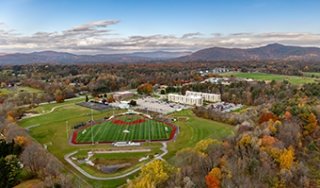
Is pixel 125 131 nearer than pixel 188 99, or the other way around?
pixel 125 131

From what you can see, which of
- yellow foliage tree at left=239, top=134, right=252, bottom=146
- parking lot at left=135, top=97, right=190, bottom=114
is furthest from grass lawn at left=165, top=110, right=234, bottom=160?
yellow foliage tree at left=239, top=134, right=252, bottom=146

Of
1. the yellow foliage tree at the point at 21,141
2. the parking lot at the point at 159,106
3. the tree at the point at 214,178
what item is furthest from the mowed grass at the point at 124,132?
the tree at the point at 214,178

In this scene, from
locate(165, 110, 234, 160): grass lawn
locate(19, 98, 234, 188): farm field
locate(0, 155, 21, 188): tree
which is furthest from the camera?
locate(165, 110, 234, 160): grass lawn

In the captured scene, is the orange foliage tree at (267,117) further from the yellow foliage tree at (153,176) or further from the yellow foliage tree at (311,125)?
the yellow foliage tree at (153,176)

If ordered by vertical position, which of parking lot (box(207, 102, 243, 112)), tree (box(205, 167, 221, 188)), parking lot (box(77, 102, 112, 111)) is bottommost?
parking lot (box(207, 102, 243, 112))

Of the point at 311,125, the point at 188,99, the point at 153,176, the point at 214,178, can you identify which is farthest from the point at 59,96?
the point at 214,178

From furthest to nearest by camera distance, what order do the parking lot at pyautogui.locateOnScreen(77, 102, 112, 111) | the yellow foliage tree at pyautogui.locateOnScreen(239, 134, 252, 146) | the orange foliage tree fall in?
1. the parking lot at pyautogui.locateOnScreen(77, 102, 112, 111)
2. the orange foliage tree
3. the yellow foliage tree at pyautogui.locateOnScreen(239, 134, 252, 146)

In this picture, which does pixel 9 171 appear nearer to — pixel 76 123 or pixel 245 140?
pixel 245 140

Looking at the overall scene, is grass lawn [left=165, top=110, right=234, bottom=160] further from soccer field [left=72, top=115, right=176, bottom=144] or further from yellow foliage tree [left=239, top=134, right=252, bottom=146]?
yellow foliage tree [left=239, top=134, right=252, bottom=146]
